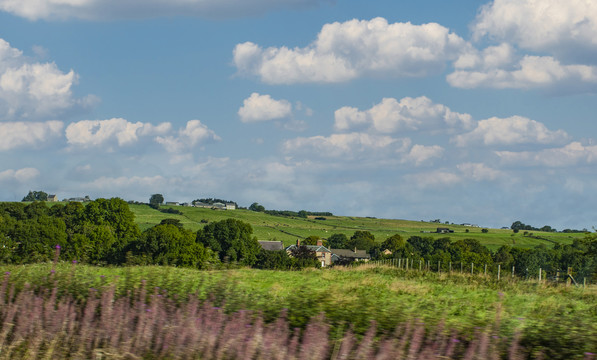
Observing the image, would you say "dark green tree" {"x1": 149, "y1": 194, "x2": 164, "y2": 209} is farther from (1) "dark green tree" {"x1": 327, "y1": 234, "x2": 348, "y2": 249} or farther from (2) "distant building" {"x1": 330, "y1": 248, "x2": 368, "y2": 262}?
(2) "distant building" {"x1": 330, "y1": 248, "x2": 368, "y2": 262}

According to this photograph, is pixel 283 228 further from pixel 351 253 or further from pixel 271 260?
pixel 271 260

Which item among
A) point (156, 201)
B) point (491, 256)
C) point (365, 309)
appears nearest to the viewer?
point (365, 309)

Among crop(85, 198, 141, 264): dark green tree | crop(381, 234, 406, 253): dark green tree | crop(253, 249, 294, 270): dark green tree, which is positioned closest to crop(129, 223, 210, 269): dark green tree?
crop(85, 198, 141, 264): dark green tree

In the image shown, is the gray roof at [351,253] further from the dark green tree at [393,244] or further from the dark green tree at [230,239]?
the dark green tree at [230,239]

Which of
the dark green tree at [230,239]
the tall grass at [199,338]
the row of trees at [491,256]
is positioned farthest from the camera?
the row of trees at [491,256]

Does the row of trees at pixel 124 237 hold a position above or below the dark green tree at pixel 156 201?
below

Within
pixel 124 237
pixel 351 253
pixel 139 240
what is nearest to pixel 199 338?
pixel 139 240

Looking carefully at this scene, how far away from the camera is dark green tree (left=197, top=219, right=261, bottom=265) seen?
9019cm

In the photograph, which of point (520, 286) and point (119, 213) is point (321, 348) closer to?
point (520, 286)

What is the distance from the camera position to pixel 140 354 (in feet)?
23.4

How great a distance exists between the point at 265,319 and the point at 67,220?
98.0m

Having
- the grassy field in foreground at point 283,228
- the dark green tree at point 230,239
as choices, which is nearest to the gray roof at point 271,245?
the grassy field in foreground at point 283,228

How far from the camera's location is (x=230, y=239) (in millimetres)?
91438

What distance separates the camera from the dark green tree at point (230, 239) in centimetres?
9019
